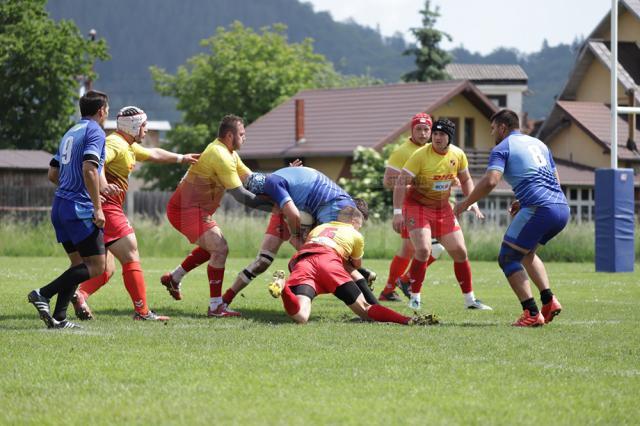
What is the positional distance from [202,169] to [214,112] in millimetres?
64783

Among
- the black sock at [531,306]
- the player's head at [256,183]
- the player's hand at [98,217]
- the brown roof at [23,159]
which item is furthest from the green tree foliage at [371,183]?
the player's hand at [98,217]

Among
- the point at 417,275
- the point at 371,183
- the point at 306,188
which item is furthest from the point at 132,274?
the point at 371,183

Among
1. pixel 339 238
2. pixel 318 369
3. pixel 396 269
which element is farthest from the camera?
pixel 396 269

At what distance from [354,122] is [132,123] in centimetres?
4405

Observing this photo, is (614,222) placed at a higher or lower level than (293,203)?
lower

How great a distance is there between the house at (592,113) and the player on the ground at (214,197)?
4098 centimetres

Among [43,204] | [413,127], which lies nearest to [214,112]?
[43,204]

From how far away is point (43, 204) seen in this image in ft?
138

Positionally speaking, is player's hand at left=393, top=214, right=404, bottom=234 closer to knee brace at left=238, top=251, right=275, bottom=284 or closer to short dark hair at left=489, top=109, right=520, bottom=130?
knee brace at left=238, top=251, right=275, bottom=284

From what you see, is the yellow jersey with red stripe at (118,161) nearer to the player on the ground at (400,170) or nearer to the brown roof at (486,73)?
the player on the ground at (400,170)

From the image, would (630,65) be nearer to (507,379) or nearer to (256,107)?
(256,107)

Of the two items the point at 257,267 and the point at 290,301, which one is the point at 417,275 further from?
the point at 290,301

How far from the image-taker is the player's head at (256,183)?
11922mm

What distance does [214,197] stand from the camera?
12383 millimetres
